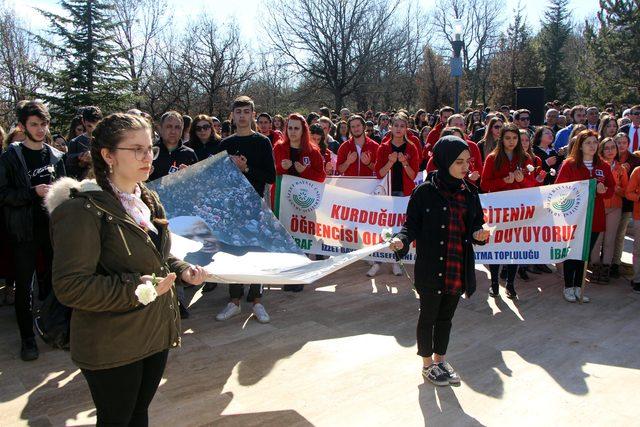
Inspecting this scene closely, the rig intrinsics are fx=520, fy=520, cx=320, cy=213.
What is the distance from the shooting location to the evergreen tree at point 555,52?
39.0 metres

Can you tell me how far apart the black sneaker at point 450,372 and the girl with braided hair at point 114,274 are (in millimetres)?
2371

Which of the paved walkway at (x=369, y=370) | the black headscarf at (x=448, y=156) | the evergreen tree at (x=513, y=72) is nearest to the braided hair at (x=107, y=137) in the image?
the paved walkway at (x=369, y=370)

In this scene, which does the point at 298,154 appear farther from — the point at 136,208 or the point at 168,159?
the point at 136,208

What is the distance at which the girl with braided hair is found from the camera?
6.81 ft

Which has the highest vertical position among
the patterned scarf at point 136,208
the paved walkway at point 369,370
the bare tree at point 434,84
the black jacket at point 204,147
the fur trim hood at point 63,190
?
the bare tree at point 434,84

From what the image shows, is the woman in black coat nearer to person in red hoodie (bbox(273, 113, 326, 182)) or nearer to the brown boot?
person in red hoodie (bbox(273, 113, 326, 182))

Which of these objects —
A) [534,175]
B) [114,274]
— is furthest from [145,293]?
[534,175]

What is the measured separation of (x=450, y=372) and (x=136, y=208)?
2789 millimetres

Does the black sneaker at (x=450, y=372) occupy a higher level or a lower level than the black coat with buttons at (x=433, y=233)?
lower

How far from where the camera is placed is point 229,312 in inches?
214

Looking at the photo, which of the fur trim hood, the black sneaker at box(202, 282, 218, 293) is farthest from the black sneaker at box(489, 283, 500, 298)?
the fur trim hood

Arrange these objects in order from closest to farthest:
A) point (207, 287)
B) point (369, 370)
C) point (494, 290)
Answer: point (369, 370), point (494, 290), point (207, 287)

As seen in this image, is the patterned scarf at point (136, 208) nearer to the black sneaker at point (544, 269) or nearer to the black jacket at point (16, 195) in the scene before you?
the black jacket at point (16, 195)

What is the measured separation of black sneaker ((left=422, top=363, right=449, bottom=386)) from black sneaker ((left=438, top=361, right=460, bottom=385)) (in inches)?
1.0
